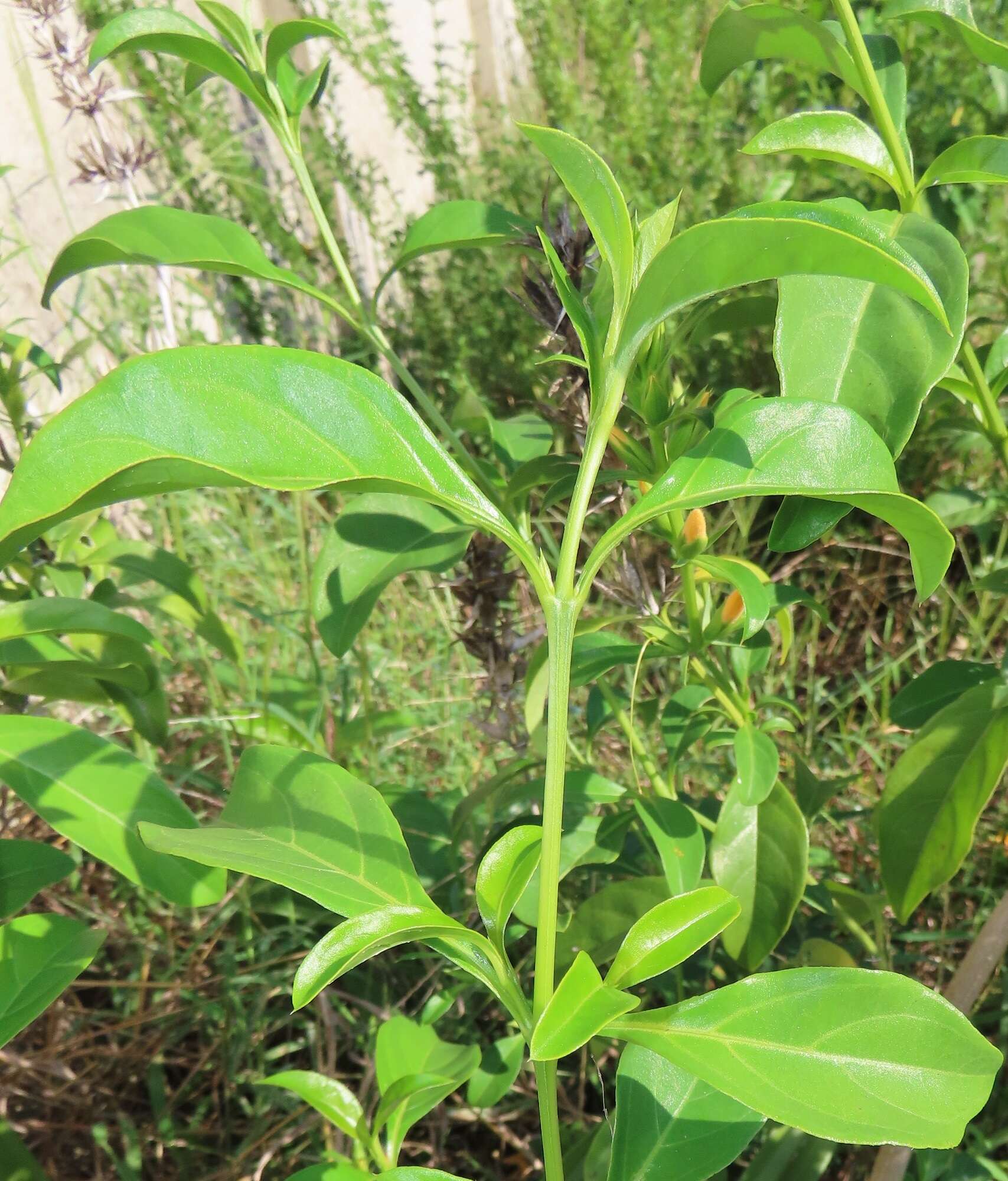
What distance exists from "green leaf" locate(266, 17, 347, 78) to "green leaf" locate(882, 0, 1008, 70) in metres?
0.38

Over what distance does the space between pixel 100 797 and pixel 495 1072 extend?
0.50 metres

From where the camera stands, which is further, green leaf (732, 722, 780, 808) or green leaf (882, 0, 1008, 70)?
green leaf (732, 722, 780, 808)

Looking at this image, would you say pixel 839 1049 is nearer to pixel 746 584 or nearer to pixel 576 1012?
pixel 576 1012

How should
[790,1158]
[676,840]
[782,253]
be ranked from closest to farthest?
1. [782,253]
2. [676,840]
3. [790,1158]

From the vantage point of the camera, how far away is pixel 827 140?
0.67 meters

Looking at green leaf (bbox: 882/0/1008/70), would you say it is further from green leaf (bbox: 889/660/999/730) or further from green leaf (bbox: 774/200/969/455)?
green leaf (bbox: 889/660/999/730)

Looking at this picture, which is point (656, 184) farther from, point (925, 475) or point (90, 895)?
point (90, 895)

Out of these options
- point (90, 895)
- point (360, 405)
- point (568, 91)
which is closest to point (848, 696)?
Answer: point (90, 895)

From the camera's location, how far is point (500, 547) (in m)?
0.98

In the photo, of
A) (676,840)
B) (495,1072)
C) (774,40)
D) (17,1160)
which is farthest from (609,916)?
(774,40)

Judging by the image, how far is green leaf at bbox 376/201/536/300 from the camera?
2.49 feet

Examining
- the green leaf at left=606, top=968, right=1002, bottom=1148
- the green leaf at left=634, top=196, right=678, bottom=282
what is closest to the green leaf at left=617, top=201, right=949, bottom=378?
the green leaf at left=634, top=196, right=678, bottom=282

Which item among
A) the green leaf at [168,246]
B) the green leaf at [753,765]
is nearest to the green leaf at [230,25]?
the green leaf at [168,246]

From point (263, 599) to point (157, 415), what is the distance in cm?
168
